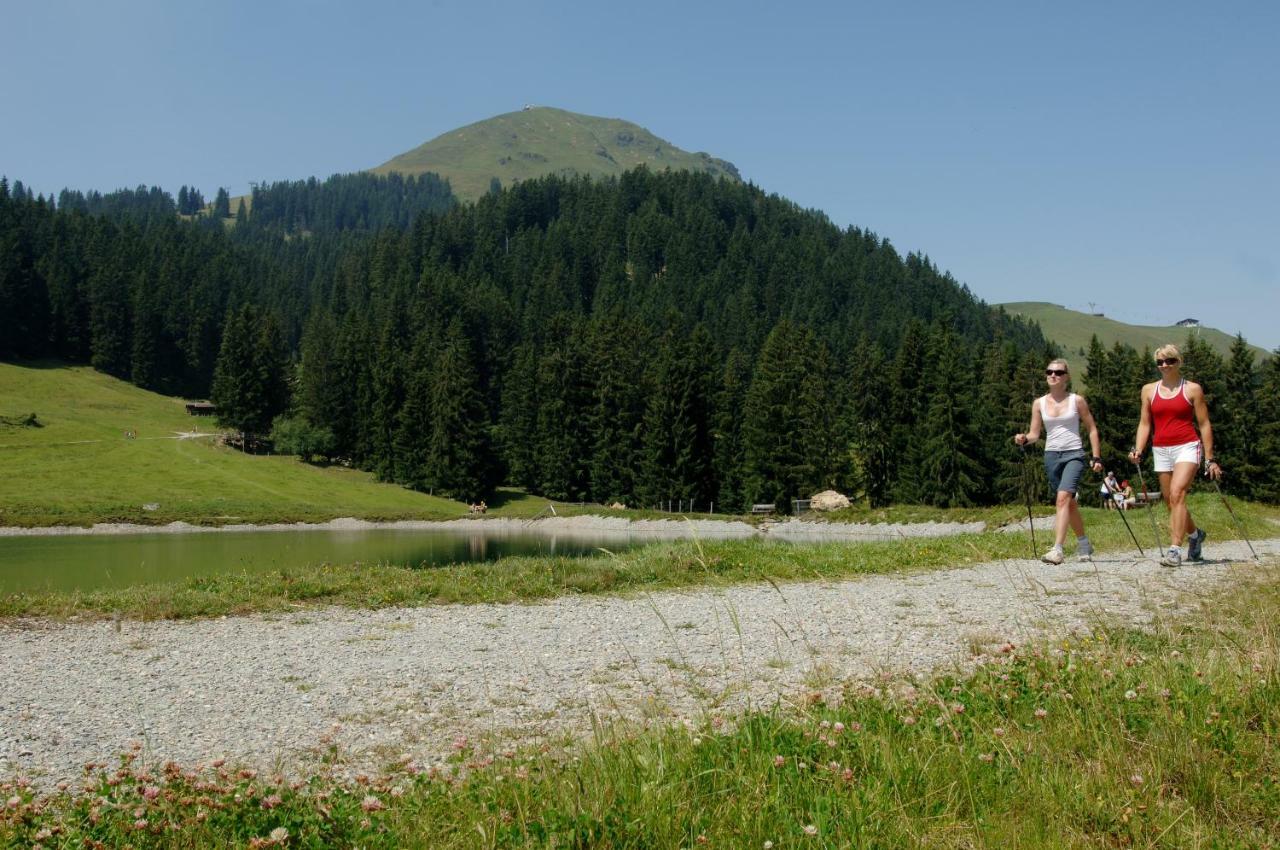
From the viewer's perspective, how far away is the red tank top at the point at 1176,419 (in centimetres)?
1208

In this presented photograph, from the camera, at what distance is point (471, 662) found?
813 cm

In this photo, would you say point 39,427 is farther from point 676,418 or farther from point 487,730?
point 487,730

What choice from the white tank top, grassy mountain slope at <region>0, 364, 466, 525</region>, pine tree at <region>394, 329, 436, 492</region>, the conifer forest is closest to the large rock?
the conifer forest

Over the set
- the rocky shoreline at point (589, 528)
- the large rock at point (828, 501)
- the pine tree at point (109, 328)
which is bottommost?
the rocky shoreline at point (589, 528)

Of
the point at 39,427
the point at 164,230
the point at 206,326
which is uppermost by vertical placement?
the point at 164,230

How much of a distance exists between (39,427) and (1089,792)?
100477 mm

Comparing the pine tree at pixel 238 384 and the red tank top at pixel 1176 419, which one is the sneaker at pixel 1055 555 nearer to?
the red tank top at pixel 1176 419

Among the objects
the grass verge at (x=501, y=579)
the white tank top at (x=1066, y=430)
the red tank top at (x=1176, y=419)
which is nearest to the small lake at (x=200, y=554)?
the grass verge at (x=501, y=579)

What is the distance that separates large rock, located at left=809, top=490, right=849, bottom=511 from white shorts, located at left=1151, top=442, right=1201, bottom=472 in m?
55.6

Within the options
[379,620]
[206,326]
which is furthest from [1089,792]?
[206,326]

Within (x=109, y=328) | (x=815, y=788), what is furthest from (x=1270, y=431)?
(x=109, y=328)

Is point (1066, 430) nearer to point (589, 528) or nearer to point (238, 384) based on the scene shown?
point (589, 528)

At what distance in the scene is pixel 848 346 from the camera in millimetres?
141125

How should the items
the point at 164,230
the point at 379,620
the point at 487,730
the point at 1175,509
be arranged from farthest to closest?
the point at 164,230 < the point at 1175,509 < the point at 379,620 < the point at 487,730
